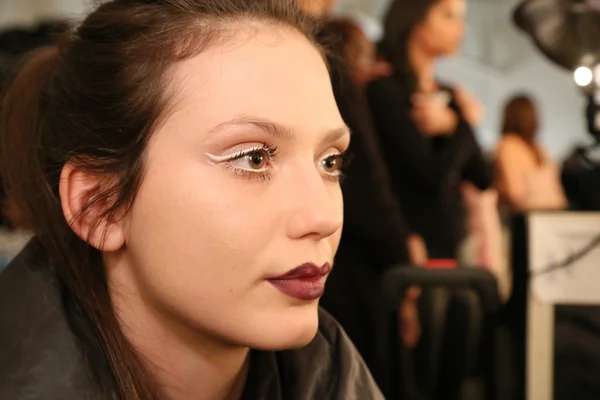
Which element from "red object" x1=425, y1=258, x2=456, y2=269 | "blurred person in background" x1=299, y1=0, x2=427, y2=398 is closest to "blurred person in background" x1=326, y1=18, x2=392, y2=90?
"blurred person in background" x1=299, y1=0, x2=427, y2=398

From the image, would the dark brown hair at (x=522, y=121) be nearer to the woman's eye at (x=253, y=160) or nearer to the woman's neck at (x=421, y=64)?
the woman's neck at (x=421, y=64)

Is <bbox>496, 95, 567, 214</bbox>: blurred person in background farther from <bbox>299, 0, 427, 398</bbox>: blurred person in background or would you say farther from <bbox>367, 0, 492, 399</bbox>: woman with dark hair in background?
<bbox>299, 0, 427, 398</bbox>: blurred person in background

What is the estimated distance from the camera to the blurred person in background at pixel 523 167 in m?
1.90

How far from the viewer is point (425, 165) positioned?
52.6 inches

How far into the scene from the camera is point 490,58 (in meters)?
2.85

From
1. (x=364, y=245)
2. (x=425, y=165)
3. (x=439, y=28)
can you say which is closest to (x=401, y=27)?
(x=439, y=28)

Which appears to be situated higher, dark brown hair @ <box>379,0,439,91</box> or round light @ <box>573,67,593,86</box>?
dark brown hair @ <box>379,0,439,91</box>

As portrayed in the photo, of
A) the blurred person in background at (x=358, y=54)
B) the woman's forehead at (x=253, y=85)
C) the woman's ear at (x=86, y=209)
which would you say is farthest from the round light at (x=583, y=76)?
the woman's ear at (x=86, y=209)

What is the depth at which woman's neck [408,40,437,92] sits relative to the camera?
143 cm

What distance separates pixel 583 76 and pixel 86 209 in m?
0.67

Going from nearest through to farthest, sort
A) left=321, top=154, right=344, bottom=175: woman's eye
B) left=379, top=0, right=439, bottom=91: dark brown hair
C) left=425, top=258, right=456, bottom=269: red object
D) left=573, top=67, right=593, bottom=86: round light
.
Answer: left=321, top=154, right=344, bottom=175: woman's eye, left=573, top=67, right=593, bottom=86: round light, left=425, top=258, right=456, bottom=269: red object, left=379, top=0, right=439, bottom=91: dark brown hair

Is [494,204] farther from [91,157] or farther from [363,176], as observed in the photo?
[91,157]

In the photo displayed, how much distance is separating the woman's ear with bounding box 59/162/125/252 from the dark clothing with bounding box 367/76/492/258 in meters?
0.74

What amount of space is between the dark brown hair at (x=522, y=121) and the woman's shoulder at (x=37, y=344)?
1909 millimetres
